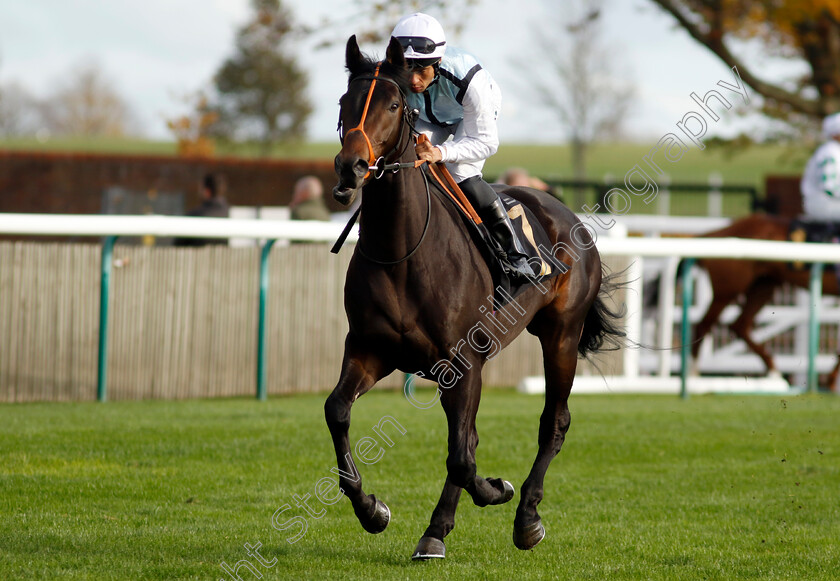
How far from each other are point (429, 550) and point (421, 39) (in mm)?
2143

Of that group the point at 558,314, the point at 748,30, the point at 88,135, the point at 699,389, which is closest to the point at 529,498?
the point at 558,314

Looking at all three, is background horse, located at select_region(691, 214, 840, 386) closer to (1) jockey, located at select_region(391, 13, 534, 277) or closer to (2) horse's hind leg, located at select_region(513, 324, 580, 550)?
(2) horse's hind leg, located at select_region(513, 324, 580, 550)

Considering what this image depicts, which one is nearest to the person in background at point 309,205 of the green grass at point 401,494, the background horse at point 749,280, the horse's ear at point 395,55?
the green grass at point 401,494

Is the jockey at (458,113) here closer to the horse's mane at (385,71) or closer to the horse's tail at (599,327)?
the horse's mane at (385,71)

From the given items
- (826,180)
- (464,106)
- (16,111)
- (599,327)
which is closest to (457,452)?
(464,106)

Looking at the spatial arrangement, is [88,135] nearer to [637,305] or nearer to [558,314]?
[637,305]

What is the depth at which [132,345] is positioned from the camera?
9.01 m

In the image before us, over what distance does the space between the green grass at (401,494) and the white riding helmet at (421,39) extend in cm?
214

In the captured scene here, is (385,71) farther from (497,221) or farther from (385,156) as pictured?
(497,221)

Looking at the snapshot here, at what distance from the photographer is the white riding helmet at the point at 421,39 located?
4621mm

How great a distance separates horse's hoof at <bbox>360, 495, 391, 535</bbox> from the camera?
4.52 m

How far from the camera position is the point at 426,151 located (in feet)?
15.2

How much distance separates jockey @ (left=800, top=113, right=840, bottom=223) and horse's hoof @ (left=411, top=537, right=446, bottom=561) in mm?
8091

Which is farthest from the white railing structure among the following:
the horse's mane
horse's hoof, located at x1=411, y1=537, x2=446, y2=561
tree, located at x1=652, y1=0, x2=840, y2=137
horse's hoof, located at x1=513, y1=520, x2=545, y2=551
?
tree, located at x1=652, y1=0, x2=840, y2=137
